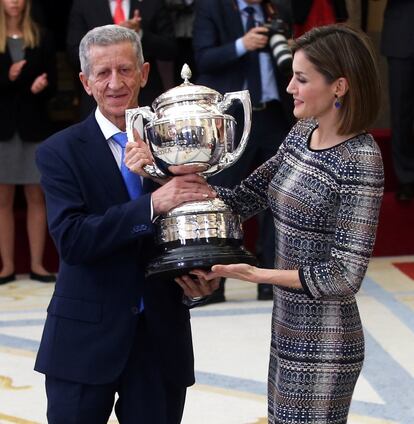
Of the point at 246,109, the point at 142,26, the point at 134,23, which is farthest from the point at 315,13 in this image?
the point at 246,109

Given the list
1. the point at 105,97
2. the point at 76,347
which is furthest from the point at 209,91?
the point at 76,347

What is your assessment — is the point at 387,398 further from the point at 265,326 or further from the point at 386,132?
the point at 386,132

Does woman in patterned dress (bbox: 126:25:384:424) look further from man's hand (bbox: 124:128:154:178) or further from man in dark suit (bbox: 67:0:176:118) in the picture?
man in dark suit (bbox: 67:0:176:118)

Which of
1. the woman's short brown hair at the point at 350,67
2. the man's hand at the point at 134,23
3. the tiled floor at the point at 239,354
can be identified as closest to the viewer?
the woman's short brown hair at the point at 350,67

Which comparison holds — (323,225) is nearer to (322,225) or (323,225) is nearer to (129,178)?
(322,225)

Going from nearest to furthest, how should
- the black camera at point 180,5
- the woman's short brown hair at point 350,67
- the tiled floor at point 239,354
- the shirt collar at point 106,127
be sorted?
the woman's short brown hair at point 350,67 < the shirt collar at point 106,127 < the tiled floor at point 239,354 < the black camera at point 180,5

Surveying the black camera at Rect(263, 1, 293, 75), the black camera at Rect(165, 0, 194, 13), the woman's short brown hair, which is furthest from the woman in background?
the woman's short brown hair

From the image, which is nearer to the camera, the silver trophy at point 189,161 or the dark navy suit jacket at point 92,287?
the silver trophy at point 189,161

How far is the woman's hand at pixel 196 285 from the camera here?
111 inches

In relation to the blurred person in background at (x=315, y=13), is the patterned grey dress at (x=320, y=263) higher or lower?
lower

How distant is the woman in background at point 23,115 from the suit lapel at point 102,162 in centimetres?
355

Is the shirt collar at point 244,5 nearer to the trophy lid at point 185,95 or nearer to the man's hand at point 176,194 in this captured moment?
the trophy lid at point 185,95

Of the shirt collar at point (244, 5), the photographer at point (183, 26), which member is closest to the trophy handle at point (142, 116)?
the shirt collar at point (244, 5)

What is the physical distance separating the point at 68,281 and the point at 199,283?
0.36 m
